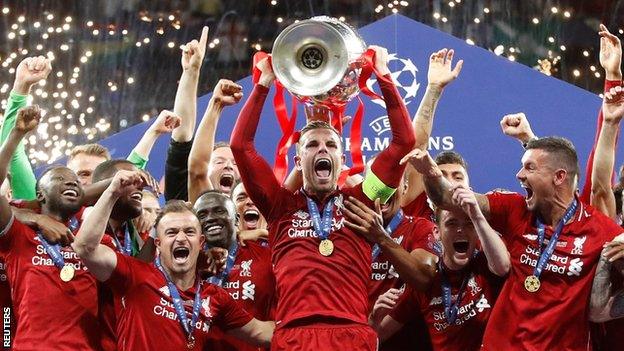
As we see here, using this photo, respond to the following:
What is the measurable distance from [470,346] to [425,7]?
26.5 feet

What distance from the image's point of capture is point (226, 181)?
5.47m

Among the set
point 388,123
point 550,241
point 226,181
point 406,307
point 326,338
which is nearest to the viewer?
point 326,338

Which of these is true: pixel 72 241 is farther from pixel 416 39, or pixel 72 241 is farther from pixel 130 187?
pixel 416 39

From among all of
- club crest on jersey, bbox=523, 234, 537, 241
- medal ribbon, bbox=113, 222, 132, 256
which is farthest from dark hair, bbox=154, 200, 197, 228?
club crest on jersey, bbox=523, 234, 537, 241

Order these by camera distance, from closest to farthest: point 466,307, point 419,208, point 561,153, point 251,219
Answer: point 561,153 → point 466,307 → point 419,208 → point 251,219

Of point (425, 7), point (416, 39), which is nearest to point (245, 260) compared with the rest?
point (416, 39)

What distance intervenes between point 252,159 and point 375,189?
0.48 metres

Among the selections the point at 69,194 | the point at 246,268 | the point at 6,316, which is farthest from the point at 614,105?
the point at 6,316

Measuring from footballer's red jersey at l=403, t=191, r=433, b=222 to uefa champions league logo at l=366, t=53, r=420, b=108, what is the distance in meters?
0.97

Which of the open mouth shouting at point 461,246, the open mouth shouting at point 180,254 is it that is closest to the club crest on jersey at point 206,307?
the open mouth shouting at point 180,254

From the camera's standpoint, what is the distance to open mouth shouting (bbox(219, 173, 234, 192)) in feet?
17.9

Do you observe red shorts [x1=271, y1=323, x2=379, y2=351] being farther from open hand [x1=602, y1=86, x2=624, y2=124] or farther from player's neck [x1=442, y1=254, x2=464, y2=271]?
open hand [x1=602, y1=86, x2=624, y2=124]

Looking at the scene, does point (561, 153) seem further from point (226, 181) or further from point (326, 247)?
point (226, 181)

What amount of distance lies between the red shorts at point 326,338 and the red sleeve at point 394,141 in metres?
0.58
